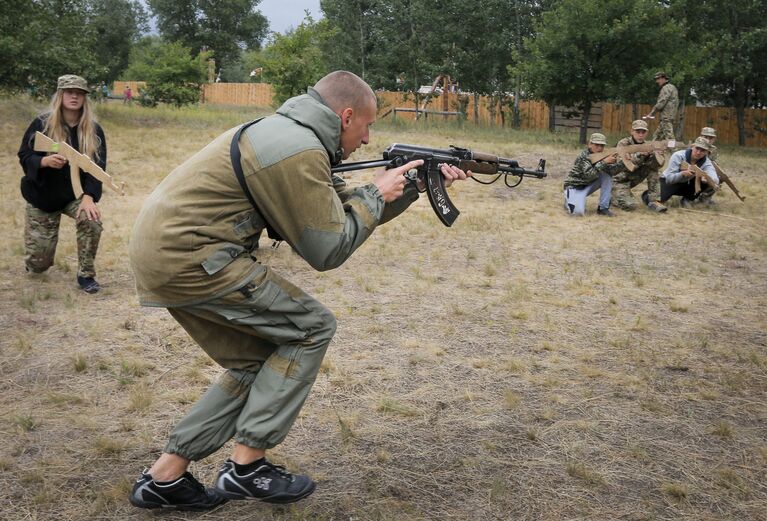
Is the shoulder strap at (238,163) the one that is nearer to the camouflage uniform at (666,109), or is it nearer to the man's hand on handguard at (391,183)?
the man's hand on handguard at (391,183)

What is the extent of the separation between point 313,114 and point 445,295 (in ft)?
15.8

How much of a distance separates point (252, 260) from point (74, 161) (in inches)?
173

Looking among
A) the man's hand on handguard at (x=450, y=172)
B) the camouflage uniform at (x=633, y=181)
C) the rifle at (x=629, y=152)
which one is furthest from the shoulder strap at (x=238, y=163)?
the camouflage uniform at (x=633, y=181)

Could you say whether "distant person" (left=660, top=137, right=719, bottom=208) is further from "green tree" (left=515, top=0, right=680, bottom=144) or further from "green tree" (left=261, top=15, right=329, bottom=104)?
"green tree" (left=261, top=15, right=329, bottom=104)

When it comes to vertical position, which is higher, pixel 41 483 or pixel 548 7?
pixel 548 7

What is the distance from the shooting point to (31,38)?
20.2 m

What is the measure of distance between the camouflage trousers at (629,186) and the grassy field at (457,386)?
2.77 m

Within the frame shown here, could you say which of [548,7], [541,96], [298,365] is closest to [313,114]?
[298,365]

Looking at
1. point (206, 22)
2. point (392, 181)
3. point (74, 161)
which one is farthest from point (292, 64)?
point (206, 22)

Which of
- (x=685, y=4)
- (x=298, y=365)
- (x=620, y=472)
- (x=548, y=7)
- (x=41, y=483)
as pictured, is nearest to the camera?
(x=298, y=365)

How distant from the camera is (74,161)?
707cm

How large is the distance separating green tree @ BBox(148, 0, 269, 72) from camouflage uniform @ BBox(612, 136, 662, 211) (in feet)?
169

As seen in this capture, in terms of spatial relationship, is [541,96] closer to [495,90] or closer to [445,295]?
[495,90]

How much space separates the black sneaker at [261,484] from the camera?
3.52 metres
